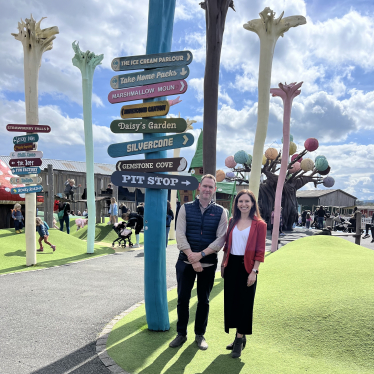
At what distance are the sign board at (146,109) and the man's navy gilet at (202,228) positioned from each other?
1.31m

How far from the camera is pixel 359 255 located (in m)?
7.00

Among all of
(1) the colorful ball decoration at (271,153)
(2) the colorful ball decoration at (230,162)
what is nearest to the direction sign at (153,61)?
(1) the colorful ball decoration at (271,153)

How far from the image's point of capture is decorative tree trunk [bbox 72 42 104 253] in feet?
37.8

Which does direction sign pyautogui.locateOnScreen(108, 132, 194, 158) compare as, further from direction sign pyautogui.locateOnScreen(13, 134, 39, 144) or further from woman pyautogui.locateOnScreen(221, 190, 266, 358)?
direction sign pyautogui.locateOnScreen(13, 134, 39, 144)

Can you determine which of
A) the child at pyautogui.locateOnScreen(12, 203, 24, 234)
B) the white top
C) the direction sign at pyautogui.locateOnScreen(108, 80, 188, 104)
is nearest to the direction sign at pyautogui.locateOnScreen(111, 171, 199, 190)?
the white top

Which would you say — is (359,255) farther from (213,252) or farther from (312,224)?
(312,224)

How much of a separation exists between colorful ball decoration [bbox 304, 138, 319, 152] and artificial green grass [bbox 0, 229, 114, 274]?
13999mm

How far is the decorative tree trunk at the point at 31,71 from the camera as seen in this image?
29.5 feet

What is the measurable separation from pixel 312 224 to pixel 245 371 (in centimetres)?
3004

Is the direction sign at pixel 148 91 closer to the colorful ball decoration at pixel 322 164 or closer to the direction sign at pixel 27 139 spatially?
the direction sign at pixel 27 139

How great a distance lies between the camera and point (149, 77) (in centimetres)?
440

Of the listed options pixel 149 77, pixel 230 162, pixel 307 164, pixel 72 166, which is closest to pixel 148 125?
pixel 149 77

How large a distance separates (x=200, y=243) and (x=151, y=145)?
1404mm

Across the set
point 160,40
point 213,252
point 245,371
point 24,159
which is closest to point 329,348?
point 245,371
